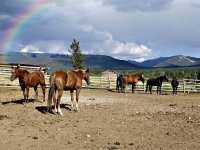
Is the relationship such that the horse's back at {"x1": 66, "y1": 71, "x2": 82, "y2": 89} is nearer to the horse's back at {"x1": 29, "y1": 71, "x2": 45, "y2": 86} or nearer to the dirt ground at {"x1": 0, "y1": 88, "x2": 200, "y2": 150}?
the dirt ground at {"x1": 0, "y1": 88, "x2": 200, "y2": 150}

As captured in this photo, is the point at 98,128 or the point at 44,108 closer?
the point at 98,128

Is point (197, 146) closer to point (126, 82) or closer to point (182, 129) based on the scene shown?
point (182, 129)

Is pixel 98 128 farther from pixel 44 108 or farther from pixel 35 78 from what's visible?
pixel 35 78

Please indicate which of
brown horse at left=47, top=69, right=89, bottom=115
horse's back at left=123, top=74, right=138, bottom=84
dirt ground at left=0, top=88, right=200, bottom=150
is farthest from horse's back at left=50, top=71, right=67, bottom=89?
horse's back at left=123, top=74, right=138, bottom=84

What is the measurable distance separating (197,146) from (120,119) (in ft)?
18.5

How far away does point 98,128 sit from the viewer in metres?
14.9

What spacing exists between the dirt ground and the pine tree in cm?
5767

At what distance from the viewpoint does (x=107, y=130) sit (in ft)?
47.7

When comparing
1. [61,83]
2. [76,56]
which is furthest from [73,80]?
[76,56]

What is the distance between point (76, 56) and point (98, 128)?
66.1 metres

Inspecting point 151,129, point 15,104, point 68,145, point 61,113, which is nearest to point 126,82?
point 15,104

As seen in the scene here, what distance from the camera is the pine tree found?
78519mm

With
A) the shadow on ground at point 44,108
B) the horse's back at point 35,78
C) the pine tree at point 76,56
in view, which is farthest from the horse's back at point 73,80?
the pine tree at point 76,56

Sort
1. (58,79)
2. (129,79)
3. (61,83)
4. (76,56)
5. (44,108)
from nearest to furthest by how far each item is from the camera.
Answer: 1. (58,79)
2. (61,83)
3. (44,108)
4. (129,79)
5. (76,56)
